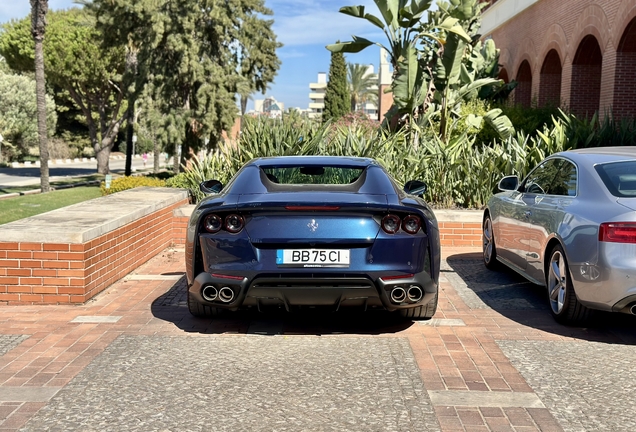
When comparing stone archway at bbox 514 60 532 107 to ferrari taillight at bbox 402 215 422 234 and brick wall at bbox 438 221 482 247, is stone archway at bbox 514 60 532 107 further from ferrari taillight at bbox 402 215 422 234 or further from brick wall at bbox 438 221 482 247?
ferrari taillight at bbox 402 215 422 234

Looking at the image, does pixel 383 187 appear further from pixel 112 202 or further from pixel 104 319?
pixel 112 202

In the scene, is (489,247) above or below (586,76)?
below

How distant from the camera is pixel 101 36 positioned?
126 feet

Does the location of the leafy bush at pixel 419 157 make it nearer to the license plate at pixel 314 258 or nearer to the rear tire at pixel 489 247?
the rear tire at pixel 489 247

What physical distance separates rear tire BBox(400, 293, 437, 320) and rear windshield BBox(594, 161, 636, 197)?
1.68 meters

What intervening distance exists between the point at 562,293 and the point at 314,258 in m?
2.23

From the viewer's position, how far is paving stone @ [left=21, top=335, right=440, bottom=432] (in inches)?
156

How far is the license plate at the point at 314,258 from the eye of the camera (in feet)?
17.7

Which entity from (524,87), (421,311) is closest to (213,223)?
(421,311)

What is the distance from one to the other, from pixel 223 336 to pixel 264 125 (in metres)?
7.47

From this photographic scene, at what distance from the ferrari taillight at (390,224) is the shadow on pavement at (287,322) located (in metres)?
0.79

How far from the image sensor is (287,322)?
20.7ft

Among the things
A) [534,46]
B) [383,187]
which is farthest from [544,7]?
[383,187]

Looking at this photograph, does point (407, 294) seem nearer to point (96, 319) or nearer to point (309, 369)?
point (309, 369)
